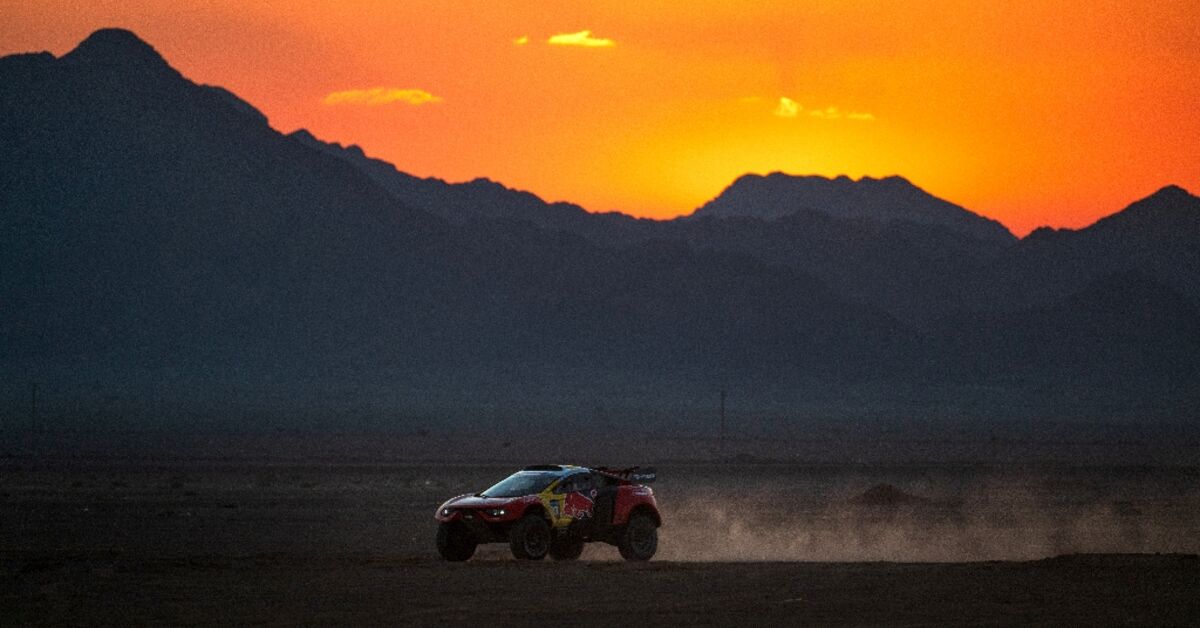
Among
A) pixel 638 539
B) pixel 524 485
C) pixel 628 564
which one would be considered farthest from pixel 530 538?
pixel 638 539

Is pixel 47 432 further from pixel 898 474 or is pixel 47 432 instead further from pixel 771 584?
pixel 771 584

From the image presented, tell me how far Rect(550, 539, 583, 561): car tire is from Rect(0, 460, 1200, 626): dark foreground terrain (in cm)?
42

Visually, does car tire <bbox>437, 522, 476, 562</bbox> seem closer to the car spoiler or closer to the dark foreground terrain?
the dark foreground terrain

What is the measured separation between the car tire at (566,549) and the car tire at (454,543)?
135 centimetres

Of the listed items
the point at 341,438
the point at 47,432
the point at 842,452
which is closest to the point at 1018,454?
the point at 842,452

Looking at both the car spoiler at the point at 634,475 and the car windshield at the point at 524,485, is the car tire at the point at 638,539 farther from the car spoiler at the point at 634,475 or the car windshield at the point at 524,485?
the car windshield at the point at 524,485

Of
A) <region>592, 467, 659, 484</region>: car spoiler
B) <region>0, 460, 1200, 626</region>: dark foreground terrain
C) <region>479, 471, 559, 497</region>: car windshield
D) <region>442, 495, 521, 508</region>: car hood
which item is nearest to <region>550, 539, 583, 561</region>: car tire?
<region>0, 460, 1200, 626</region>: dark foreground terrain

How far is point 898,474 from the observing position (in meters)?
74.6

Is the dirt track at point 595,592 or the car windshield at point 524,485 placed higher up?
the car windshield at point 524,485

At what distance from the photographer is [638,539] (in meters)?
31.3

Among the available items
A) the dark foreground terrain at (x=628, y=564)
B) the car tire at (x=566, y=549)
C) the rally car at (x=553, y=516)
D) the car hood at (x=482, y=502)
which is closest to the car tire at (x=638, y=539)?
the rally car at (x=553, y=516)

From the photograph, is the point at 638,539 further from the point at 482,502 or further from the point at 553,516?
the point at 482,502

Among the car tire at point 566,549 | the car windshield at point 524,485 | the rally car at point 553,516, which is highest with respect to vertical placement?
the car windshield at point 524,485

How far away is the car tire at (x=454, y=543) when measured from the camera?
30031mm
